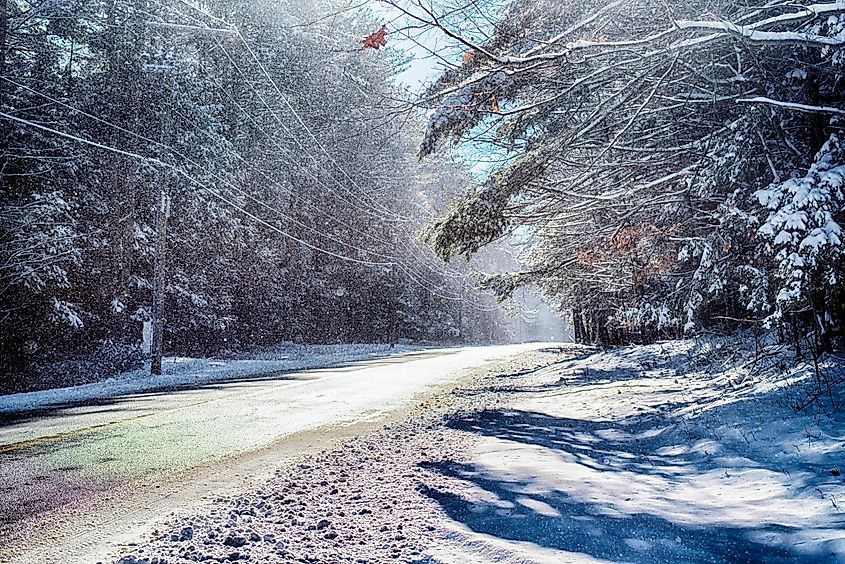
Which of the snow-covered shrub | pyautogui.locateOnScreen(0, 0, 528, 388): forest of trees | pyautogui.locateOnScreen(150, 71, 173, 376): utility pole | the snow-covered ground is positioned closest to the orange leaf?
pyautogui.locateOnScreen(0, 0, 528, 388): forest of trees

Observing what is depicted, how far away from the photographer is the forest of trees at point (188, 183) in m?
17.4

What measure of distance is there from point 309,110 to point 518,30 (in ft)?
92.1

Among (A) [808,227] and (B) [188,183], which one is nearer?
(A) [808,227]

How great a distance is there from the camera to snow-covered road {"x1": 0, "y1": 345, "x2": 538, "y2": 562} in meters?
3.95

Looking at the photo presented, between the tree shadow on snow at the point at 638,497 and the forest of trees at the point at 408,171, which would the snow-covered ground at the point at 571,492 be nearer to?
the tree shadow on snow at the point at 638,497

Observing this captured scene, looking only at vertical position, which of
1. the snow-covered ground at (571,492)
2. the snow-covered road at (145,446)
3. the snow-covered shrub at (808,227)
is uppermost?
the snow-covered shrub at (808,227)

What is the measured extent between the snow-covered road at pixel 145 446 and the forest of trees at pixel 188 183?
3.65 m

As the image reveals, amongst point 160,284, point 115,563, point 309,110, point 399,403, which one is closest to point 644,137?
point 399,403

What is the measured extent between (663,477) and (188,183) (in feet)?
76.8

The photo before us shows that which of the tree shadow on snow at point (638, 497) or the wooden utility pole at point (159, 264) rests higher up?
the wooden utility pole at point (159, 264)

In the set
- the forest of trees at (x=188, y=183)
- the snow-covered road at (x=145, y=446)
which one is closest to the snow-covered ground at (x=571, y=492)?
the snow-covered road at (x=145, y=446)

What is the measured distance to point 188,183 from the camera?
23812mm

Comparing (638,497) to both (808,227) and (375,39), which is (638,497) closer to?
(808,227)

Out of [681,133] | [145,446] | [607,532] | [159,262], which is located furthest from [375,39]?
[159,262]
